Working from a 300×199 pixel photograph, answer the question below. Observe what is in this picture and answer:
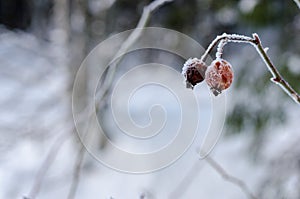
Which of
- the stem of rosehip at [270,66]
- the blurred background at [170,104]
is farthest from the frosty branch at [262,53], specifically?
the blurred background at [170,104]

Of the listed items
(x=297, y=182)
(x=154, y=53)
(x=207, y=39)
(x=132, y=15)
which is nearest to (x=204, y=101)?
(x=207, y=39)

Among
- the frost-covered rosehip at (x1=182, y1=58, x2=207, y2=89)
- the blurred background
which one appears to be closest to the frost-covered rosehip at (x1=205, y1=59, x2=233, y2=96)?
the frost-covered rosehip at (x1=182, y1=58, x2=207, y2=89)

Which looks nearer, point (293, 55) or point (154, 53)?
point (293, 55)

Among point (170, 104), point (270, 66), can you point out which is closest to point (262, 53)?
point (270, 66)

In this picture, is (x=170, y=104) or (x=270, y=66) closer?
(x=270, y=66)

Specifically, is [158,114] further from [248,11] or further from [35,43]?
[35,43]

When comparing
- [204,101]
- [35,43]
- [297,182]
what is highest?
[35,43]

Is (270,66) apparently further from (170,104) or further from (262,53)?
(170,104)
